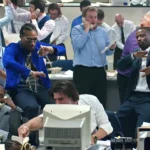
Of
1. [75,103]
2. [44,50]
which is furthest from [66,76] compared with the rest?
[75,103]

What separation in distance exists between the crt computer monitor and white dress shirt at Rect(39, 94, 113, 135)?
3.54ft

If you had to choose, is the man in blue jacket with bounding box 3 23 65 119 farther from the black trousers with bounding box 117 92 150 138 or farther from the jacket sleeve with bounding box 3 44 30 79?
the black trousers with bounding box 117 92 150 138

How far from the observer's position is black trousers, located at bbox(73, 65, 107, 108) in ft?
25.2

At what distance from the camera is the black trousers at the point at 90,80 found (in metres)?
7.70

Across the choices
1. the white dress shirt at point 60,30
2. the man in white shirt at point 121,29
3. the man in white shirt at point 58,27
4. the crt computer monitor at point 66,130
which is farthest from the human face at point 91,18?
the crt computer monitor at point 66,130

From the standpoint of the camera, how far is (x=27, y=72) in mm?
6773

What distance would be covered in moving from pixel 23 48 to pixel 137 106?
1.44 metres

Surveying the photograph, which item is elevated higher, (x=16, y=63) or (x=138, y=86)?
A: (x=16, y=63)

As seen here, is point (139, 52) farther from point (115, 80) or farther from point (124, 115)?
point (115, 80)

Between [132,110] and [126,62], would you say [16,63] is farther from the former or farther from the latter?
[132,110]

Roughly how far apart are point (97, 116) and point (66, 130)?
1.38m

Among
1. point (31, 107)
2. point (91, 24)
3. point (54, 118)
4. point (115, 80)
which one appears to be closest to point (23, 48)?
point (31, 107)

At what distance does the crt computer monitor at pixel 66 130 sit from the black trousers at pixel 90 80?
340cm

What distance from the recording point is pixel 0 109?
6.29 meters
